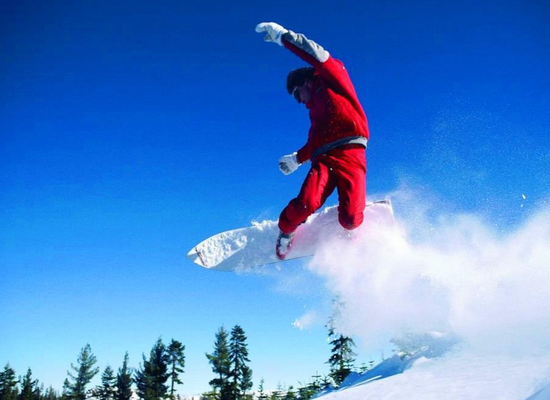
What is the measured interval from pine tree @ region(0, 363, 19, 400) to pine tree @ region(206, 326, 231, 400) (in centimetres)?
3035

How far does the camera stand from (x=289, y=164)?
6738 millimetres

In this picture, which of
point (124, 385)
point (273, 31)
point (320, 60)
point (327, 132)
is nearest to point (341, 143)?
point (327, 132)

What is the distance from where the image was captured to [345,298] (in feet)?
21.4

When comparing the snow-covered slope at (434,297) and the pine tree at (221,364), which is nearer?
the snow-covered slope at (434,297)

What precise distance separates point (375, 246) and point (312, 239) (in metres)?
1.09

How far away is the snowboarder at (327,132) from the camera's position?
546 centimetres

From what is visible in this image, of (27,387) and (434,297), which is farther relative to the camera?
(27,387)

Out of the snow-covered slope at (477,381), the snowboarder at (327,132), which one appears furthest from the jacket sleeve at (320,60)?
the snow-covered slope at (477,381)

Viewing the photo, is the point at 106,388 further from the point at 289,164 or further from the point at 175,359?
the point at 289,164

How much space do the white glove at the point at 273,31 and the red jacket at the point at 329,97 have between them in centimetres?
8

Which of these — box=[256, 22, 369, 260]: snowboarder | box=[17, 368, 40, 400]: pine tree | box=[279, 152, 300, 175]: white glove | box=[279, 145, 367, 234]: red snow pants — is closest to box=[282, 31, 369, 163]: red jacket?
box=[256, 22, 369, 260]: snowboarder

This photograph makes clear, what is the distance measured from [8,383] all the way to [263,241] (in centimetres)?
5827

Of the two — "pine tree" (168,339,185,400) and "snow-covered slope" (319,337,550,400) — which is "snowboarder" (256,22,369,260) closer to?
"snow-covered slope" (319,337,550,400)

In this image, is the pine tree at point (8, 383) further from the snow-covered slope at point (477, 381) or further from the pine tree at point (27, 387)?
the snow-covered slope at point (477, 381)
